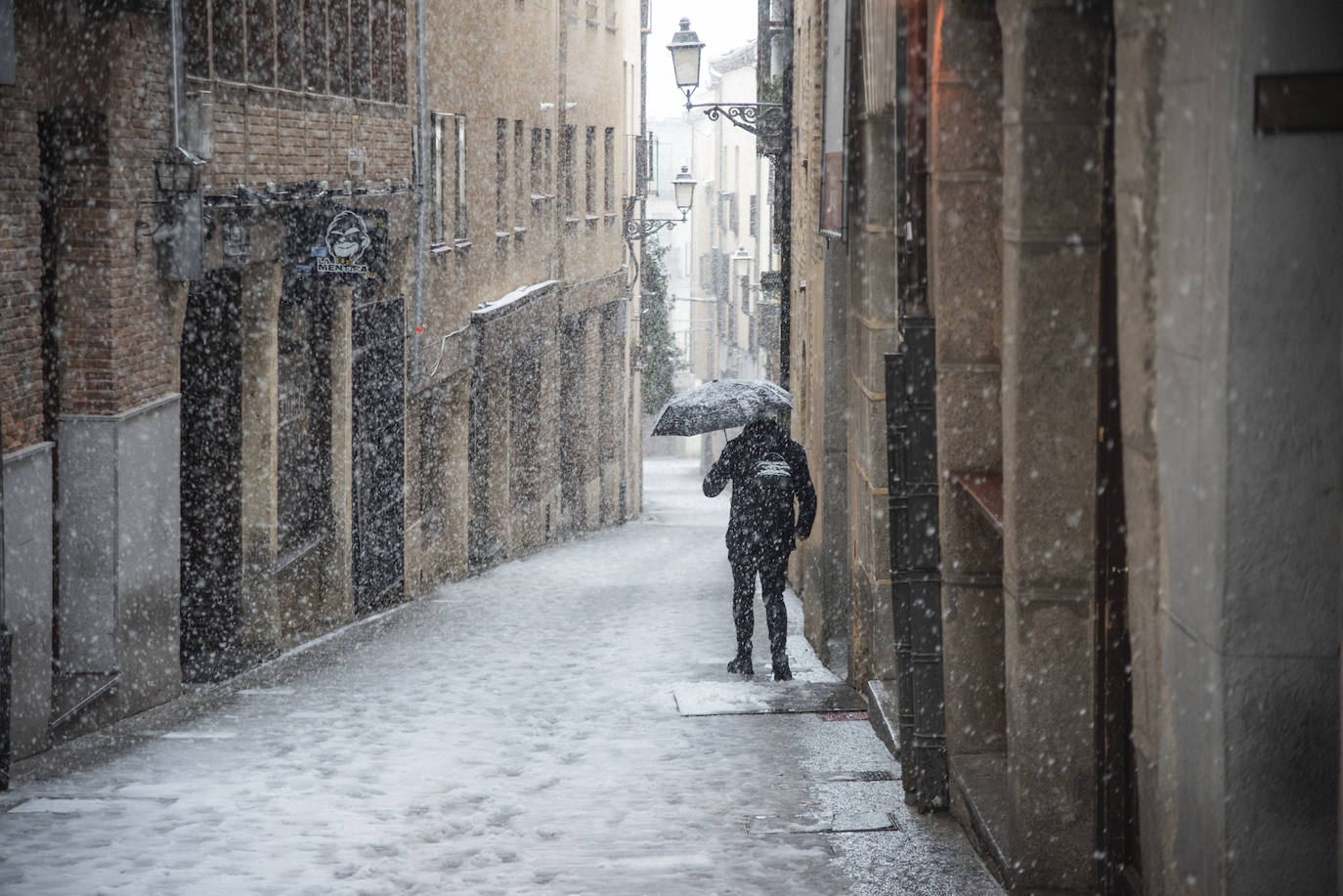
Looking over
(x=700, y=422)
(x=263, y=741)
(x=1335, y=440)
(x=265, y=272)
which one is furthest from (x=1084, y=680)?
(x=265, y=272)

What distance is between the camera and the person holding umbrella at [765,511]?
A: 10.7m

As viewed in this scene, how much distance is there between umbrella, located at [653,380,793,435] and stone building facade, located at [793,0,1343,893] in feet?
6.24

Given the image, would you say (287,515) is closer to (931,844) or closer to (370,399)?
(370,399)

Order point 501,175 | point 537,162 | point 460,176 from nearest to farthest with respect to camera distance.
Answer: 1. point 460,176
2. point 501,175
3. point 537,162

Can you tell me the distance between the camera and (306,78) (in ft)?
46.0

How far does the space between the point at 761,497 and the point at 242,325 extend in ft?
14.9

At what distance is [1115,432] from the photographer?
15.7ft

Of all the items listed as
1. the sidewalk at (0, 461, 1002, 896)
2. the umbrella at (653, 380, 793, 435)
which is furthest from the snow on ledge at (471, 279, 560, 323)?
the umbrella at (653, 380, 793, 435)

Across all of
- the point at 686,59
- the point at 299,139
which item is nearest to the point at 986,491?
the point at 299,139

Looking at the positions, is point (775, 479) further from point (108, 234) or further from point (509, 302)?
point (509, 302)

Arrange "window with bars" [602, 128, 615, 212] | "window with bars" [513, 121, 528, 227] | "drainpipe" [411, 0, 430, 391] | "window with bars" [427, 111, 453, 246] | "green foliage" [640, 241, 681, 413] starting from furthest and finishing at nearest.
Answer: "green foliage" [640, 241, 681, 413]
"window with bars" [602, 128, 615, 212]
"window with bars" [513, 121, 528, 227]
"window with bars" [427, 111, 453, 246]
"drainpipe" [411, 0, 430, 391]

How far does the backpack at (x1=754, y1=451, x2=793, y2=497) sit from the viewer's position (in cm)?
1072

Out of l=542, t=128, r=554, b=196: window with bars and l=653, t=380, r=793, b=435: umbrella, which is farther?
l=542, t=128, r=554, b=196: window with bars

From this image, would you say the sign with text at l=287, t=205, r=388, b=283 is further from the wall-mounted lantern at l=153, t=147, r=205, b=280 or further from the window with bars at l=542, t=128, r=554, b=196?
the window with bars at l=542, t=128, r=554, b=196
